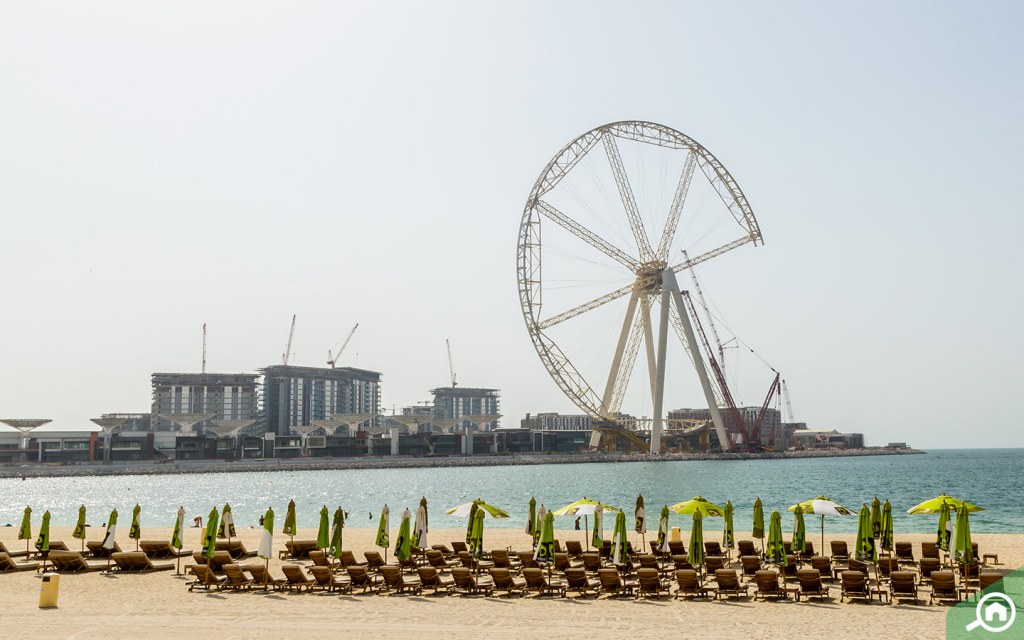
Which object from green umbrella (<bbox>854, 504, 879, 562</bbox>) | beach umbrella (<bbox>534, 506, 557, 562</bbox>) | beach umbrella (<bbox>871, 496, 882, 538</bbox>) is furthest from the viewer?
beach umbrella (<bbox>871, 496, 882, 538</bbox>)

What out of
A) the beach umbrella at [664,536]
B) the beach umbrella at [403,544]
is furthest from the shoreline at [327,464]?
the beach umbrella at [403,544]

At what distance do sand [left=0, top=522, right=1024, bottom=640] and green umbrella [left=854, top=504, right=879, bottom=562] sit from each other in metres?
2.55

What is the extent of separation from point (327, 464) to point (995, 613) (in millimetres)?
118744


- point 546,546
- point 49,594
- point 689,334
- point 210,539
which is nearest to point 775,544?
point 546,546

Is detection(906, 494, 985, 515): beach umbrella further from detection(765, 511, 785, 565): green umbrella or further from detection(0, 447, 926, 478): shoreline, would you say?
detection(0, 447, 926, 478): shoreline

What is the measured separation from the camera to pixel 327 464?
423 feet

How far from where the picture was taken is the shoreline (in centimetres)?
11788

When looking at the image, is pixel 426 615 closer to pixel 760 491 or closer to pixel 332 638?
pixel 332 638

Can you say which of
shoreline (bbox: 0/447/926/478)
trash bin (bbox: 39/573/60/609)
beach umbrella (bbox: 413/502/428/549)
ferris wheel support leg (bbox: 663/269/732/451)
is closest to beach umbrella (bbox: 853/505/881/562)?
beach umbrella (bbox: 413/502/428/549)

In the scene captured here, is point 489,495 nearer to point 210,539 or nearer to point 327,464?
point 210,539

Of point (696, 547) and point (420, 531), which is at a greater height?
point (420, 531)

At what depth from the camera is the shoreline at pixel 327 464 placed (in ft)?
387

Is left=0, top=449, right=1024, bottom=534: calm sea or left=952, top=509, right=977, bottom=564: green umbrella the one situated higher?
left=952, top=509, right=977, bottom=564: green umbrella

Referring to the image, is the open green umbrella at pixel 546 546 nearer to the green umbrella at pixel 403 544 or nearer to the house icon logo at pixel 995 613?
the green umbrella at pixel 403 544
